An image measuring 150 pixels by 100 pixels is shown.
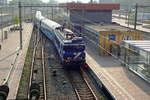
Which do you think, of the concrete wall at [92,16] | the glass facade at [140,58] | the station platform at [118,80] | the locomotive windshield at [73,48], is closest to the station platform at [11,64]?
the locomotive windshield at [73,48]

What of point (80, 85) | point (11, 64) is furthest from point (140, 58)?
point (11, 64)

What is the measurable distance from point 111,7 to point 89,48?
9614 millimetres

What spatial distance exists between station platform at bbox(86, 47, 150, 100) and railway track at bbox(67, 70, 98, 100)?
92 cm

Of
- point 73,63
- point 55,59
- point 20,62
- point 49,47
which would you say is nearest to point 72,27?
point 49,47

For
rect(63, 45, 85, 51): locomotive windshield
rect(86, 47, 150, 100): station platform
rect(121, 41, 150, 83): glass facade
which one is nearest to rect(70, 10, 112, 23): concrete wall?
rect(86, 47, 150, 100): station platform

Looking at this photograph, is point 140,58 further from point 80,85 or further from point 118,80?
point 80,85

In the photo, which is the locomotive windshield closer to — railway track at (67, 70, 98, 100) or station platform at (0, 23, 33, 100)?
railway track at (67, 70, 98, 100)

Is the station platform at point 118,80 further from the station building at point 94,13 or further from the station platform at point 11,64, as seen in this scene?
the station building at point 94,13

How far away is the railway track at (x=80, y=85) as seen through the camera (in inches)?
527

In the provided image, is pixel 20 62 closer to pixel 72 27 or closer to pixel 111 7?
pixel 72 27

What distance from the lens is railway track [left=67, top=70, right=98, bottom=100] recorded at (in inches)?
527

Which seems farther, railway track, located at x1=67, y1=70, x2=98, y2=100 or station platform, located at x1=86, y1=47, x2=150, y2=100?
railway track, located at x1=67, y1=70, x2=98, y2=100

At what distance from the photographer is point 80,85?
50.3 feet

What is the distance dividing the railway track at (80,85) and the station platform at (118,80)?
3.01ft
